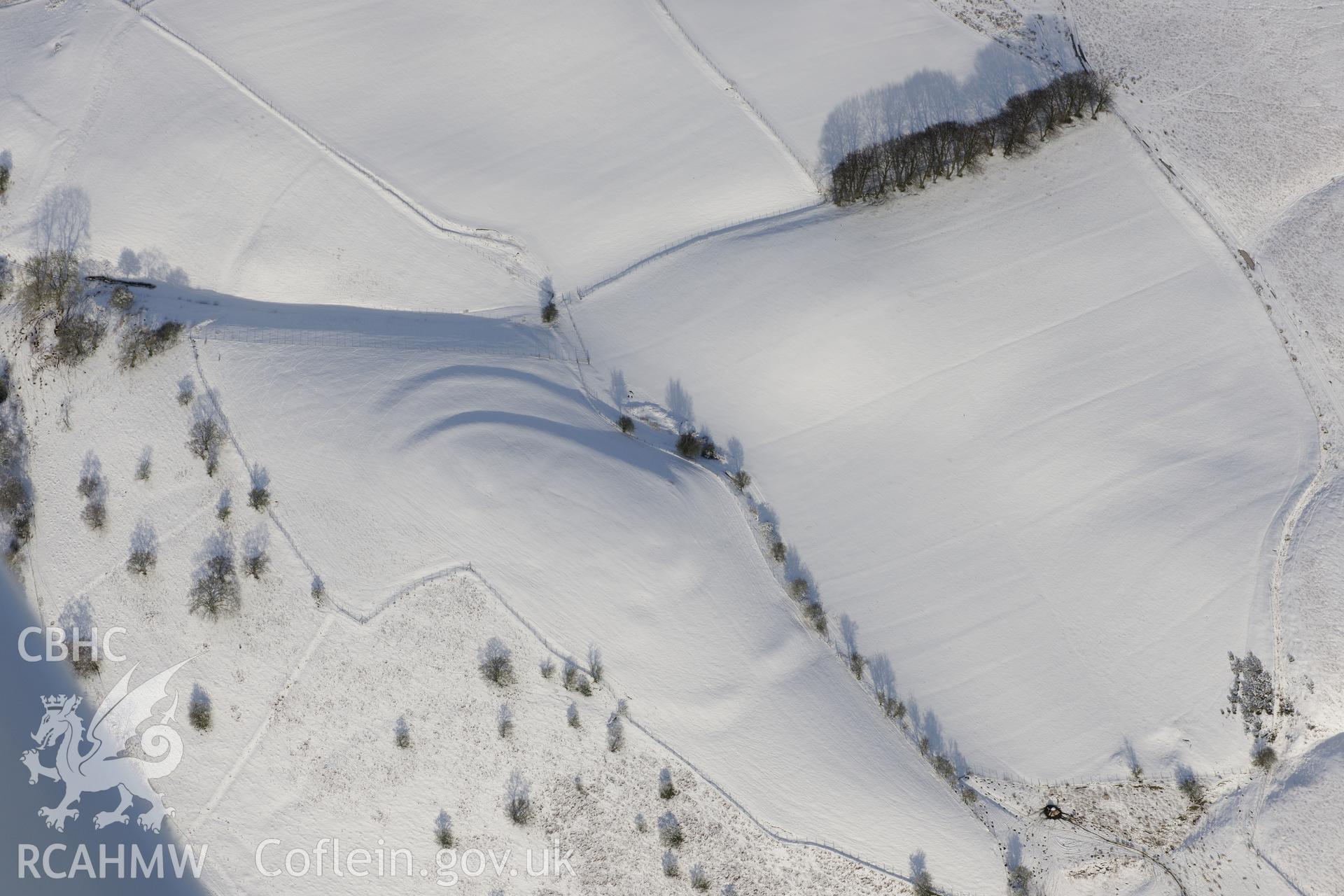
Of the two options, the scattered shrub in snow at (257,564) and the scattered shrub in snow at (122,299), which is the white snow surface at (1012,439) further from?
the scattered shrub in snow at (122,299)

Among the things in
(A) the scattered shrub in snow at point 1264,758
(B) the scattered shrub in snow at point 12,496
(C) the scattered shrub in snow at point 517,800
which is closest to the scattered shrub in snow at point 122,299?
(B) the scattered shrub in snow at point 12,496

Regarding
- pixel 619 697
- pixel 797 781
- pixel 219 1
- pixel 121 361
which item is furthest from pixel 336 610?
pixel 219 1

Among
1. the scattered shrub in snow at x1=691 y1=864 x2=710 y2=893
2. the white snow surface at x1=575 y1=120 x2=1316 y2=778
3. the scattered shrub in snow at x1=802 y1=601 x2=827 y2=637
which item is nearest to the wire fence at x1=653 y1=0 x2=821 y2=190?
the white snow surface at x1=575 y1=120 x2=1316 y2=778

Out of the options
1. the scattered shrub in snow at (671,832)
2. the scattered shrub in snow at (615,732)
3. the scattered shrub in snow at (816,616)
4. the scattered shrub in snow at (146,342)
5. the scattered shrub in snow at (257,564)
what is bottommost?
the scattered shrub in snow at (671,832)

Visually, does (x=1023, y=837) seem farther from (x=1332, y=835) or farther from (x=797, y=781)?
(x=1332, y=835)

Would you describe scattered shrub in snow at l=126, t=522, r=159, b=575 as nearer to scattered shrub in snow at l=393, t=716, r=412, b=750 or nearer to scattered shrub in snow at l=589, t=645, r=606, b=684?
scattered shrub in snow at l=393, t=716, r=412, b=750

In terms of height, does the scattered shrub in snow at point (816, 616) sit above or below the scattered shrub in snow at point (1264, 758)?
above

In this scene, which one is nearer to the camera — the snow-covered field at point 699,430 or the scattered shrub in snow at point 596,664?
the scattered shrub in snow at point 596,664
